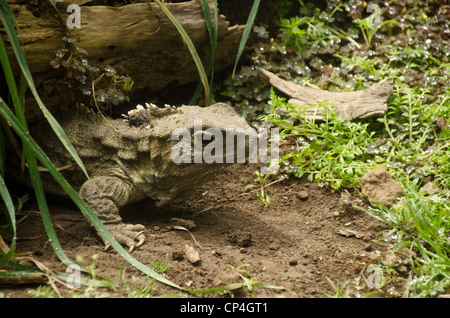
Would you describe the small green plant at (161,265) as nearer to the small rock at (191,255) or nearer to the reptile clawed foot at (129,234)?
the small rock at (191,255)

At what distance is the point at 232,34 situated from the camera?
523cm

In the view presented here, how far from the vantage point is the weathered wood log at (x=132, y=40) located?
3.88 m

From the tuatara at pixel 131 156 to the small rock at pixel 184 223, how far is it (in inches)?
7.0

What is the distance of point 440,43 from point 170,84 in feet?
10.5

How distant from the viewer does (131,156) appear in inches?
161

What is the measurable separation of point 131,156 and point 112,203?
1.40 feet

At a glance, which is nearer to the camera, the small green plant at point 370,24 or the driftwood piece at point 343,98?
the driftwood piece at point 343,98

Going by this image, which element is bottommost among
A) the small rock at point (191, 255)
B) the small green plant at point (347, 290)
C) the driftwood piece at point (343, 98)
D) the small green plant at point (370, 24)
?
the small green plant at point (347, 290)

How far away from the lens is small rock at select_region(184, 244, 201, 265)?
354 centimetres

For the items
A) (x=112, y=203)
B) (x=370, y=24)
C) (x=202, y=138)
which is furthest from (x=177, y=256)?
(x=370, y=24)

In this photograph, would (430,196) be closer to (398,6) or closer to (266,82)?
(266,82)

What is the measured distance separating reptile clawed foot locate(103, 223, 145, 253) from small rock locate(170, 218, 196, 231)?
304 millimetres

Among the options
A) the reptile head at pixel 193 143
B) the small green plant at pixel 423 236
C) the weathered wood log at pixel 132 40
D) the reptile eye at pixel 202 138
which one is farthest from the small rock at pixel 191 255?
Result: the weathered wood log at pixel 132 40

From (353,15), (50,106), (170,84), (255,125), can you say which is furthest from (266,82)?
(50,106)
